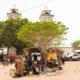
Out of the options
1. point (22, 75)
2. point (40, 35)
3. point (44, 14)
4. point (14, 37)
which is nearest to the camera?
point (22, 75)

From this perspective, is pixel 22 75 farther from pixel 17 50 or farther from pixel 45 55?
pixel 17 50

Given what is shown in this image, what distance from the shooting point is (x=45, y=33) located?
3816 cm

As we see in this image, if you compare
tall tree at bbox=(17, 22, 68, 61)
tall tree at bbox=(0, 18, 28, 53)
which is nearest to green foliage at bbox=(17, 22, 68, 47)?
tall tree at bbox=(17, 22, 68, 61)

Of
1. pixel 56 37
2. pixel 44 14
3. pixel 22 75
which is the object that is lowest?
pixel 22 75

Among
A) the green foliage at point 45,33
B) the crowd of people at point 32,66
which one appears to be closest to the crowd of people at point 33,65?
the crowd of people at point 32,66

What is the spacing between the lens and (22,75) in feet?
88.4

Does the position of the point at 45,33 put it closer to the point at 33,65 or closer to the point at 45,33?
the point at 45,33

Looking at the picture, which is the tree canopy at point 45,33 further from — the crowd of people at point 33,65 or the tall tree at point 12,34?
the tall tree at point 12,34

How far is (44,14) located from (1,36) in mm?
26909

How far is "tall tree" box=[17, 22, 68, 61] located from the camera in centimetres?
3794

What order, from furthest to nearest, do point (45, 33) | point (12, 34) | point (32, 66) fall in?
point (12, 34) < point (45, 33) < point (32, 66)

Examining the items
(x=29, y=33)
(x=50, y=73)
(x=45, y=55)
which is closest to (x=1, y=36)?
(x=29, y=33)

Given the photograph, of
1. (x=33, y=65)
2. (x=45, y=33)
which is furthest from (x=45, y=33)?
(x=33, y=65)

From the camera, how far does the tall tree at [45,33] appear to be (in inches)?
1494
